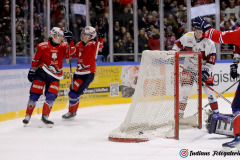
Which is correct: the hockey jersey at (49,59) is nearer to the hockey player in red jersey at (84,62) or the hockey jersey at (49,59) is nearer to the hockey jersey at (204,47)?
the hockey player in red jersey at (84,62)

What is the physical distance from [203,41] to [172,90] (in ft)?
3.44

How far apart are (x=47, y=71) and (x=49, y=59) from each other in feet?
0.47

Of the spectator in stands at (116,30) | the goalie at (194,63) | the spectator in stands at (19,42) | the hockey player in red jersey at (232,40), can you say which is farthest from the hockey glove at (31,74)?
the spectator in stands at (116,30)

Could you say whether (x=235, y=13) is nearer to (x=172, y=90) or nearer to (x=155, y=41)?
(x=155, y=41)

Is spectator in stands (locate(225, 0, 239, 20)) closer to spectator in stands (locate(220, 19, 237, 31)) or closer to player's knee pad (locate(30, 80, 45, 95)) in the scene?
spectator in stands (locate(220, 19, 237, 31))

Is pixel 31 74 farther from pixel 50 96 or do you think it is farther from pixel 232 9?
pixel 232 9

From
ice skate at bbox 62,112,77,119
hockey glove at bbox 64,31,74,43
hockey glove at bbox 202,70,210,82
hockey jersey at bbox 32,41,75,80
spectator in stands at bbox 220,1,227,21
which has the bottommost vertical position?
ice skate at bbox 62,112,77,119

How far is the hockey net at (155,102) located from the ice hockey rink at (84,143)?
0.16 meters

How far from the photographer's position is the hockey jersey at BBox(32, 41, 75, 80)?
492 cm

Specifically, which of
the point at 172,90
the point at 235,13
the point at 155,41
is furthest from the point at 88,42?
the point at 235,13

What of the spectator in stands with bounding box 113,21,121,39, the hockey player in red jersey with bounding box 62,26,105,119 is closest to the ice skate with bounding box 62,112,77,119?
the hockey player in red jersey with bounding box 62,26,105,119

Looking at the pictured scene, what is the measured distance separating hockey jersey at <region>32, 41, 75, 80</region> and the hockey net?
1.41 meters

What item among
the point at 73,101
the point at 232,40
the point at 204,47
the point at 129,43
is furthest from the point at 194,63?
the point at 129,43

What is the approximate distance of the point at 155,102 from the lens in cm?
403
